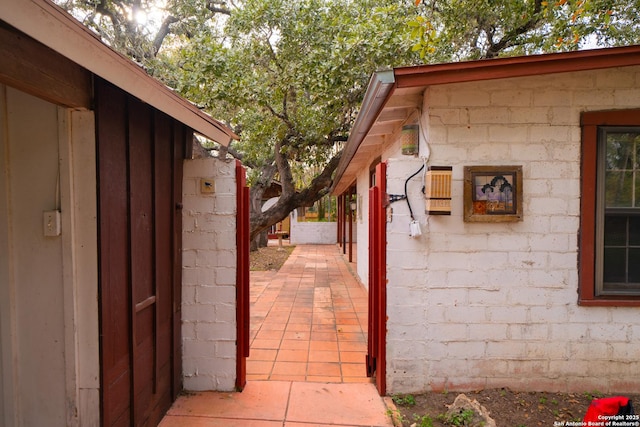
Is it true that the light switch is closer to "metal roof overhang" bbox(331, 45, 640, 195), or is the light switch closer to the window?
"metal roof overhang" bbox(331, 45, 640, 195)

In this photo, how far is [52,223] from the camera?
1.91m

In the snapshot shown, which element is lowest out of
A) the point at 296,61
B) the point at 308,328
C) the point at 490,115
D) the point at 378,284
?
the point at 308,328

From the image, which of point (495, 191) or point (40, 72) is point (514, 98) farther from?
point (40, 72)

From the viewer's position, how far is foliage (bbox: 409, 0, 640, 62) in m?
6.24

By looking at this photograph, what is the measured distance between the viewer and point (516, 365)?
2898 millimetres

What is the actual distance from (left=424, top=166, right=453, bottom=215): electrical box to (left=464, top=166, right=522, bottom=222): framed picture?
7.4 inches

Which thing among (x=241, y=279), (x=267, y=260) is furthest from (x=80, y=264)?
(x=267, y=260)

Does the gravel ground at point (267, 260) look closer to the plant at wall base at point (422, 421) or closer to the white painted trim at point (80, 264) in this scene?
the plant at wall base at point (422, 421)

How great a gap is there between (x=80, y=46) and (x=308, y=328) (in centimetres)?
396

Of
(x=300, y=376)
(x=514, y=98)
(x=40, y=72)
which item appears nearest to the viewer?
(x=40, y=72)

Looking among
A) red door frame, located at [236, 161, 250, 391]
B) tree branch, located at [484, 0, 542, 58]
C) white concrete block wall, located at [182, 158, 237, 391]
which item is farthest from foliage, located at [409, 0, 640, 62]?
white concrete block wall, located at [182, 158, 237, 391]

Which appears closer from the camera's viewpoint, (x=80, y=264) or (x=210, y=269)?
(x=80, y=264)

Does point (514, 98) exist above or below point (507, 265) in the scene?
above

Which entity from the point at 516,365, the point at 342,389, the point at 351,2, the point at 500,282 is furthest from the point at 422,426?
the point at 351,2
